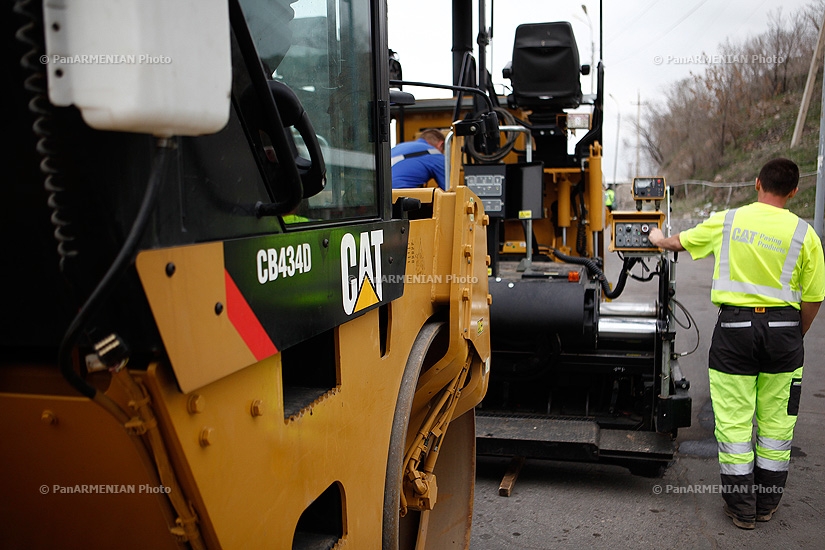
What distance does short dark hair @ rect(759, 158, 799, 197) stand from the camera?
14.1 ft

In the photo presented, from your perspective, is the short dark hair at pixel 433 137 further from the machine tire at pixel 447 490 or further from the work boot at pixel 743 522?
the work boot at pixel 743 522

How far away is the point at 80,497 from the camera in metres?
1.36

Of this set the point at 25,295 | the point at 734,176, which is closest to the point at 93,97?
the point at 25,295

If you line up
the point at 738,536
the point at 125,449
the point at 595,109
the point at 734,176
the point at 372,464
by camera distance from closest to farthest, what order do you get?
the point at 125,449 → the point at 372,464 → the point at 738,536 → the point at 595,109 → the point at 734,176

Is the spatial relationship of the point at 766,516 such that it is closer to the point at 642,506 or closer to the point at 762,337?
the point at 642,506

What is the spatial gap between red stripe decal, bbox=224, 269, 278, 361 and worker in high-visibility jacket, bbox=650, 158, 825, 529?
349 centimetres

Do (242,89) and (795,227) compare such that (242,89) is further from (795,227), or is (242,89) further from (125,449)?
(795,227)

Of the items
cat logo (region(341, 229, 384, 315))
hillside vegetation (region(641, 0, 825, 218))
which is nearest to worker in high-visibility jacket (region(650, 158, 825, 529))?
cat logo (region(341, 229, 384, 315))

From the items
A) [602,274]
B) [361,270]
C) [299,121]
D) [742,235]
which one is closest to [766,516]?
[742,235]

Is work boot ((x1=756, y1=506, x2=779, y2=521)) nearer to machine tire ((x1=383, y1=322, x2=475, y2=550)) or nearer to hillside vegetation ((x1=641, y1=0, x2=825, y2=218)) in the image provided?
machine tire ((x1=383, y1=322, x2=475, y2=550))

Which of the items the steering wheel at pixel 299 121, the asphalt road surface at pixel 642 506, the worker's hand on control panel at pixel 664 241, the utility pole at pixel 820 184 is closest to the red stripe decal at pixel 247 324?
the steering wheel at pixel 299 121

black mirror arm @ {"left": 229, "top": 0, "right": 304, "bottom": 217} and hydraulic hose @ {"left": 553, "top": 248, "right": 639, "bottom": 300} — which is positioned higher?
black mirror arm @ {"left": 229, "top": 0, "right": 304, "bottom": 217}

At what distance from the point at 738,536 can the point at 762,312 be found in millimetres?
1229

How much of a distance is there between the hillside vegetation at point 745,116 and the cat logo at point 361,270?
2696 cm
